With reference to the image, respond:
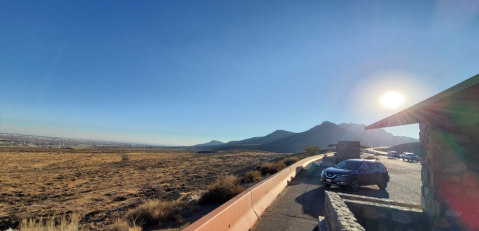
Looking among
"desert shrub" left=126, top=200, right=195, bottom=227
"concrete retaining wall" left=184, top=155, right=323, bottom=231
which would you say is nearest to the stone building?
"concrete retaining wall" left=184, top=155, right=323, bottom=231

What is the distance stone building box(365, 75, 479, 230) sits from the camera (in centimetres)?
443

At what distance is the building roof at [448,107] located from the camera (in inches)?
141

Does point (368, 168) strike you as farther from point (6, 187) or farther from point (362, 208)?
point (6, 187)

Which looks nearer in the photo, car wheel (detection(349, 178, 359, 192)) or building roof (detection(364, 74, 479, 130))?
building roof (detection(364, 74, 479, 130))

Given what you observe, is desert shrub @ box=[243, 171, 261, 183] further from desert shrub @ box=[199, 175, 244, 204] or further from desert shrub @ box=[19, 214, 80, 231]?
desert shrub @ box=[19, 214, 80, 231]

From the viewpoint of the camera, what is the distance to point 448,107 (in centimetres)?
440

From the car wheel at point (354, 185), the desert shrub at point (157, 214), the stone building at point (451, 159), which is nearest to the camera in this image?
the stone building at point (451, 159)

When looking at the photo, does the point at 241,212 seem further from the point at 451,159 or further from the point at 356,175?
the point at 356,175

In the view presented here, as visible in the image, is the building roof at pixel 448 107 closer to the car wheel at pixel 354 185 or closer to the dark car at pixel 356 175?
the dark car at pixel 356 175

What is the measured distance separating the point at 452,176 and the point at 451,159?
331 mm

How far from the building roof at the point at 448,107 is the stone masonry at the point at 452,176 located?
17 centimetres

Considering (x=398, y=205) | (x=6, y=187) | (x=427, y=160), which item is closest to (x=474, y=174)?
(x=427, y=160)

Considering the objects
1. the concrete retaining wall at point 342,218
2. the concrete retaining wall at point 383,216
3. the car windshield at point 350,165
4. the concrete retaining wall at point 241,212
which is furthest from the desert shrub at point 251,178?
the concrete retaining wall at point 342,218

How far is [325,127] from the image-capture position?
489 ft
